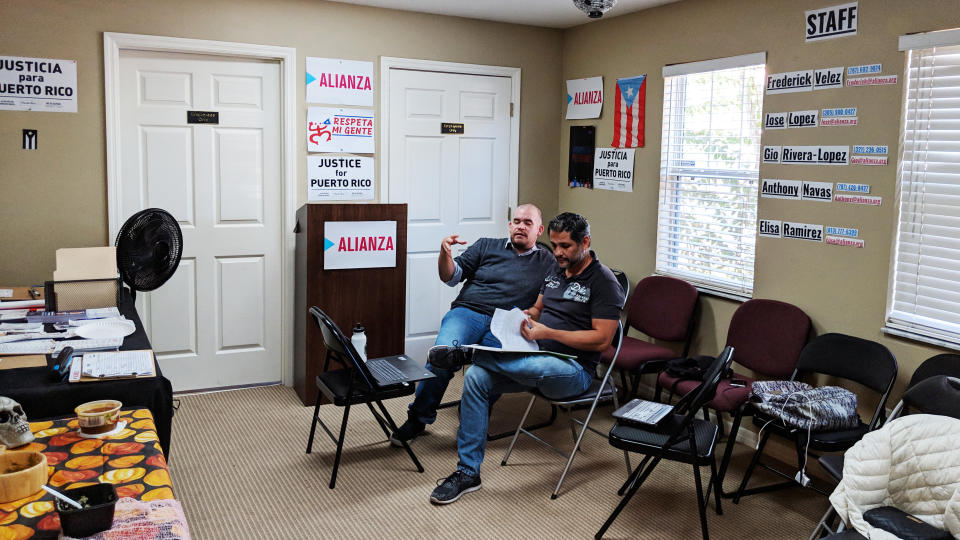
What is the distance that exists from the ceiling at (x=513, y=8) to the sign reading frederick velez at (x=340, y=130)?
719 millimetres

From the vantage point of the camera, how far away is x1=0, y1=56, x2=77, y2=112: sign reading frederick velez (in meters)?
4.30

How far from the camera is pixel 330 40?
5.08 metres

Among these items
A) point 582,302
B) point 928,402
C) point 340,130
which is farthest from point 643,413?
point 340,130

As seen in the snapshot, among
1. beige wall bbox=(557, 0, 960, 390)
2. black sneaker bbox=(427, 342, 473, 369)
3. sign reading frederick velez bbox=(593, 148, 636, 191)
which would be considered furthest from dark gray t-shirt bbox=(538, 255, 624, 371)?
sign reading frederick velez bbox=(593, 148, 636, 191)

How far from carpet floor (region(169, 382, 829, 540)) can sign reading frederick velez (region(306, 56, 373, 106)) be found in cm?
208

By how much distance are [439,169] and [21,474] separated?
13.1 ft

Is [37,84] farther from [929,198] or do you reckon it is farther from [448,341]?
[929,198]

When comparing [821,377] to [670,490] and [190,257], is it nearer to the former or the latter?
[670,490]

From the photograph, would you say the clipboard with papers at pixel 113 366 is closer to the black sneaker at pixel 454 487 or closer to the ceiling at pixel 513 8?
the black sneaker at pixel 454 487

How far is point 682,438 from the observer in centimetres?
319

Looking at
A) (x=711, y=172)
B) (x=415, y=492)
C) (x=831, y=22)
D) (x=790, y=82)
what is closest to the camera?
(x=415, y=492)

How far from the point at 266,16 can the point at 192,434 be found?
8.44 ft

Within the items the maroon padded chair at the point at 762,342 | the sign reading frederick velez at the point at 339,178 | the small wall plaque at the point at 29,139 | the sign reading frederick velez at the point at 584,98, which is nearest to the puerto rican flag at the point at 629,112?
the sign reading frederick velez at the point at 584,98

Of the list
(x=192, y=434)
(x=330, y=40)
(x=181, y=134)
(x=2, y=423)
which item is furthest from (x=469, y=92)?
(x=2, y=423)
